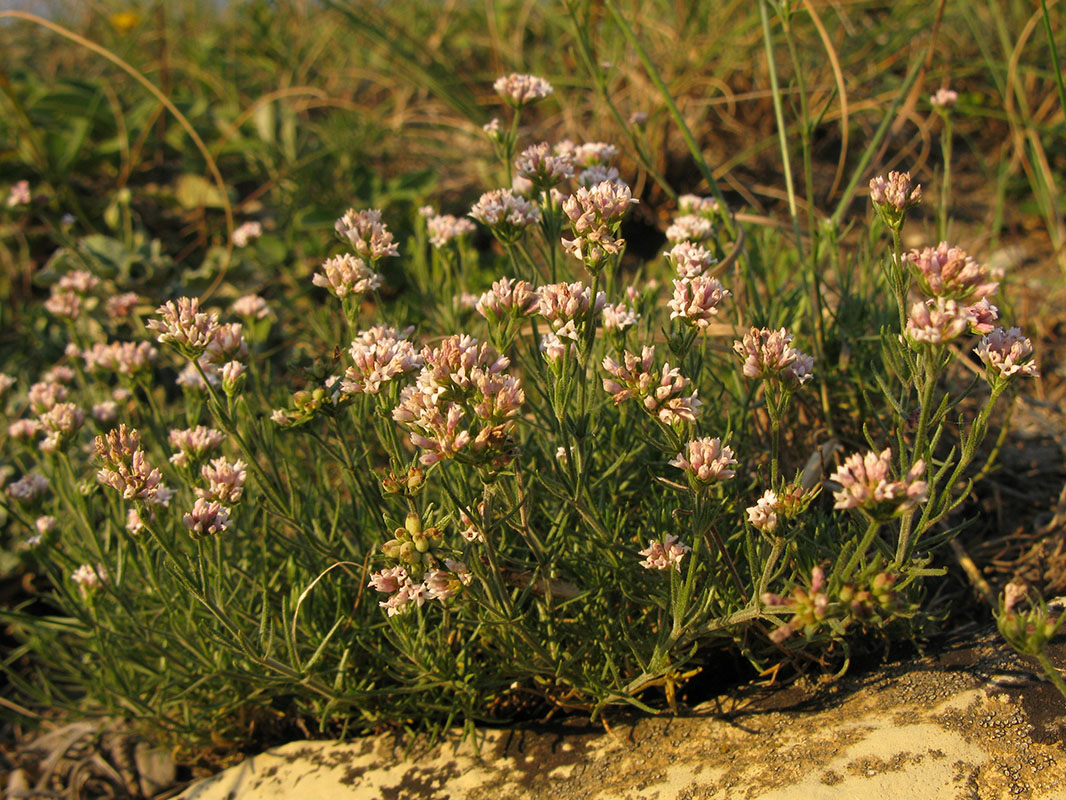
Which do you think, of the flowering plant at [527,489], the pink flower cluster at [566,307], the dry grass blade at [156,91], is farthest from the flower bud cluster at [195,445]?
the dry grass blade at [156,91]

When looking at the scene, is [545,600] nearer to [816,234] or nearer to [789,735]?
[789,735]

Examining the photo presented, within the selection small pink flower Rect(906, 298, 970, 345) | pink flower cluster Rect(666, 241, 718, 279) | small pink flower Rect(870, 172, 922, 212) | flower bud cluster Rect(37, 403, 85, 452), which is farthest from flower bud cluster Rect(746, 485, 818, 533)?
flower bud cluster Rect(37, 403, 85, 452)

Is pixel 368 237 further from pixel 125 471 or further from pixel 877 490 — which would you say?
pixel 877 490

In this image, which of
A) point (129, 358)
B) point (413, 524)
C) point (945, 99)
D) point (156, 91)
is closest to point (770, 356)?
point (413, 524)

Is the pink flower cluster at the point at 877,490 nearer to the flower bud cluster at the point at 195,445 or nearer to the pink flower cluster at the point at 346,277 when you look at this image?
the pink flower cluster at the point at 346,277

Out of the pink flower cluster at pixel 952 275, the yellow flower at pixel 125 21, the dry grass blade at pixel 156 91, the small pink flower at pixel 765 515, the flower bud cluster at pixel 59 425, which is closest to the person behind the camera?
the pink flower cluster at pixel 952 275

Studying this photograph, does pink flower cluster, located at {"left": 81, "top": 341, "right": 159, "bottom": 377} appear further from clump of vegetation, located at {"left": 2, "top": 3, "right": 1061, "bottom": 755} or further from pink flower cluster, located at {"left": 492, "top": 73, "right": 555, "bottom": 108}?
pink flower cluster, located at {"left": 492, "top": 73, "right": 555, "bottom": 108}
